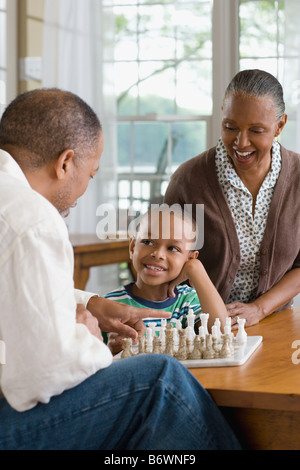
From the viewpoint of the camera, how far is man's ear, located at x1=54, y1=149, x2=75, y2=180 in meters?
1.44

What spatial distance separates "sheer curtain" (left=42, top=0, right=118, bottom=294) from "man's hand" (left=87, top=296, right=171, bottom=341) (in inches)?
128

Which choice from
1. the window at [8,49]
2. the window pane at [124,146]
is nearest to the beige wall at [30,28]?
the window at [8,49]

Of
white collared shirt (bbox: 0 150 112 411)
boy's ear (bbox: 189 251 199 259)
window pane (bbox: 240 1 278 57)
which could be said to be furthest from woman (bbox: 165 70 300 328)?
window pane (bbox: 240 1 278 57)

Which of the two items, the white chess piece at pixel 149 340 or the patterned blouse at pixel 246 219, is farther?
the patterned blouse at pixel 246 219

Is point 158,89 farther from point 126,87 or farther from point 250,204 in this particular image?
point 250,204

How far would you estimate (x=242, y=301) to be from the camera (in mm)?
2336

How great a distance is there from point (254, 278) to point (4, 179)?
1.25 meters

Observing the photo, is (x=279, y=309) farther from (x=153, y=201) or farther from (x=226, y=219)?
(x=153, y=201)

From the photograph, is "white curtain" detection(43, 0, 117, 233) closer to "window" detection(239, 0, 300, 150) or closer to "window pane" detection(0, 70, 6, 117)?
"window pane" detection(0, 70, 6, 117)

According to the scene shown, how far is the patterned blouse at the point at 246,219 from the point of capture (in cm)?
231

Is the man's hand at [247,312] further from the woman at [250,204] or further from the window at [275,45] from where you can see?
the window at [275,45]

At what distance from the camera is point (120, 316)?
5.57ft

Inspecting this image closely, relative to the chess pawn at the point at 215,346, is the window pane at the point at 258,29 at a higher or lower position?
higher

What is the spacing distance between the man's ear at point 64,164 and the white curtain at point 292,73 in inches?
124
